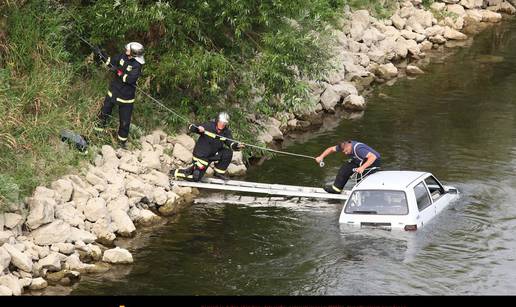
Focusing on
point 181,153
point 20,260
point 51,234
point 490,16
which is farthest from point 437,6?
point 20,260

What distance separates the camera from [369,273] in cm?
1698

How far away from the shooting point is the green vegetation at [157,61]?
20562mm

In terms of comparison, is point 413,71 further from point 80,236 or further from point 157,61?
point 80,236

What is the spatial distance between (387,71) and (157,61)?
1314 cm

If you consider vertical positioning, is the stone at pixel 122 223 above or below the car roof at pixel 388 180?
below

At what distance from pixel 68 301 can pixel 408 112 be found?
1700 cm

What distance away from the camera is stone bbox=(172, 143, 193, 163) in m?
22.8

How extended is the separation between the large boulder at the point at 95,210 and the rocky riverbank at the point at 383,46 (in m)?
7.42

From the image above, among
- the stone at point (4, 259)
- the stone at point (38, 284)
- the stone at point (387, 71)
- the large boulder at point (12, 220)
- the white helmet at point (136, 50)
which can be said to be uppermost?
the stone at point (387, 71)

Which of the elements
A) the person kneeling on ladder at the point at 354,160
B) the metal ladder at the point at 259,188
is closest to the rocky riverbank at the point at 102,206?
the metal ladder at the point at 259,188

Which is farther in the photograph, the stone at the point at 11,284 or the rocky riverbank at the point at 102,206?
the rocky riverbank at the point at 102,206

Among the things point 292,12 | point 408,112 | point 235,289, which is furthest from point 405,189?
point 408,112

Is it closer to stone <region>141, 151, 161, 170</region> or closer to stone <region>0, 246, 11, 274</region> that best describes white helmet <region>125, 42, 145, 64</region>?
stone <region>141, 151, 161, 170</region>

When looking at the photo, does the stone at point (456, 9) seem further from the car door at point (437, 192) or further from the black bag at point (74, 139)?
the black bag at point (74, 139)
